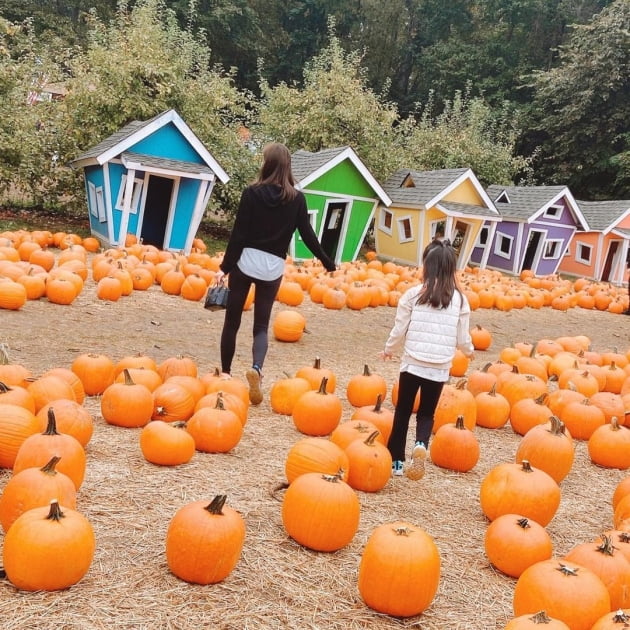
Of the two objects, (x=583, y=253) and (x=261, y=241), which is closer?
(x=261, y=241)

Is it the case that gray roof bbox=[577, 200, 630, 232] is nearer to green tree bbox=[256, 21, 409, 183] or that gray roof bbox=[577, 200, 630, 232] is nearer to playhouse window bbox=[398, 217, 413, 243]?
green tree bbox=[256, 21, 409, 183]

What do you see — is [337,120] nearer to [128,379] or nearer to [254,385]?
[254,385]

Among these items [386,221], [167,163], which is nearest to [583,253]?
[386,221]

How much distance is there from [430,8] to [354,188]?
41.2 meters

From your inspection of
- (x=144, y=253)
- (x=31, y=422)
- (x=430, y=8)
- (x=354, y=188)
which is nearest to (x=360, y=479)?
(x=31, y=422)

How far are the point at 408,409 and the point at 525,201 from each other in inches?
770

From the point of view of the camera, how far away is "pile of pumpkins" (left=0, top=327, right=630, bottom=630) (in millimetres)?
2529

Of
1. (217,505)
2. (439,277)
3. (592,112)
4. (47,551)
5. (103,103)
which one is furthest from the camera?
(592,112)

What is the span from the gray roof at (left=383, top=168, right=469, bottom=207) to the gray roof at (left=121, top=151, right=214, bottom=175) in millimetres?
6745

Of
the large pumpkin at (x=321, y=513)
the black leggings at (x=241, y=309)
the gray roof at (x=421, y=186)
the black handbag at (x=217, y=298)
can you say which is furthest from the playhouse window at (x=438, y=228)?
the large pumpkin at (x=321, y=513)

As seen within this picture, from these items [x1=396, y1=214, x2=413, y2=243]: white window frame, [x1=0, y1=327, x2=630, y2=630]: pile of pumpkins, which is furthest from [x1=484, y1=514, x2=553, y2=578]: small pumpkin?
[x1=396, y1=214, x2=413, y2=243]: white window frame

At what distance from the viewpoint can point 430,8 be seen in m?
51.4

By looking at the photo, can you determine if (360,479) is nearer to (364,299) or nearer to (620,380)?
(620,380)

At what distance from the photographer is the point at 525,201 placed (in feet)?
71.9
